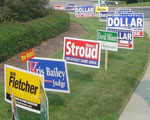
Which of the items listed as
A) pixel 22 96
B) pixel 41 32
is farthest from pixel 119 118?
pixel 41 32

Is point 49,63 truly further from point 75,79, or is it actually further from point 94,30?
point 94,30

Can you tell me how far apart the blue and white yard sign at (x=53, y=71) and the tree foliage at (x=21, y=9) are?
8151 millimetres

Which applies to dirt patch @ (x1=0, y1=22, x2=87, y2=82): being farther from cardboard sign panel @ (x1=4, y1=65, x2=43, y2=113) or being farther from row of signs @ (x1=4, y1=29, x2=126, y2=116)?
cardboard sign panel @ (x1=4, y1=65, x2=43, y2=113)

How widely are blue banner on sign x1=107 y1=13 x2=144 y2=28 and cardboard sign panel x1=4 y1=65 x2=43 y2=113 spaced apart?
986 cm

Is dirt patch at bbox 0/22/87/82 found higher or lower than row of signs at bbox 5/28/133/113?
lower

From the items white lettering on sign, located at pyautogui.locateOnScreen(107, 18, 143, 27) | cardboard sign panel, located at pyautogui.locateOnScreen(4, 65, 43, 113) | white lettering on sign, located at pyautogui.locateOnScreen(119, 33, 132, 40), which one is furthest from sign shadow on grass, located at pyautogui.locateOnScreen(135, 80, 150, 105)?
white lettering on sign, located at pyautogui.locateOnScreen(107, 18, 143, 27)

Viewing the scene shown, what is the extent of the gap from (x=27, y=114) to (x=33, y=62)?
1.14m

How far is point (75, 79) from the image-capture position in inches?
393

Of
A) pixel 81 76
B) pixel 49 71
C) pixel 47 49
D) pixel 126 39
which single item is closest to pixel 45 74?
pixel 49 71

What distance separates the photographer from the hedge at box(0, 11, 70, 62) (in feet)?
38.7

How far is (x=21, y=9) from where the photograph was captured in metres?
16.8

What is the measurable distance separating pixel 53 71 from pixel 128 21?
10.1 m

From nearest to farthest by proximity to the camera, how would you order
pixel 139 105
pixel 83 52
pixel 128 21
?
pixel 139 105 → pixel 83 52 → pixel 128 21

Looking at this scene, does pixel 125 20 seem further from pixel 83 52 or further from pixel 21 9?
pixel 83 52
